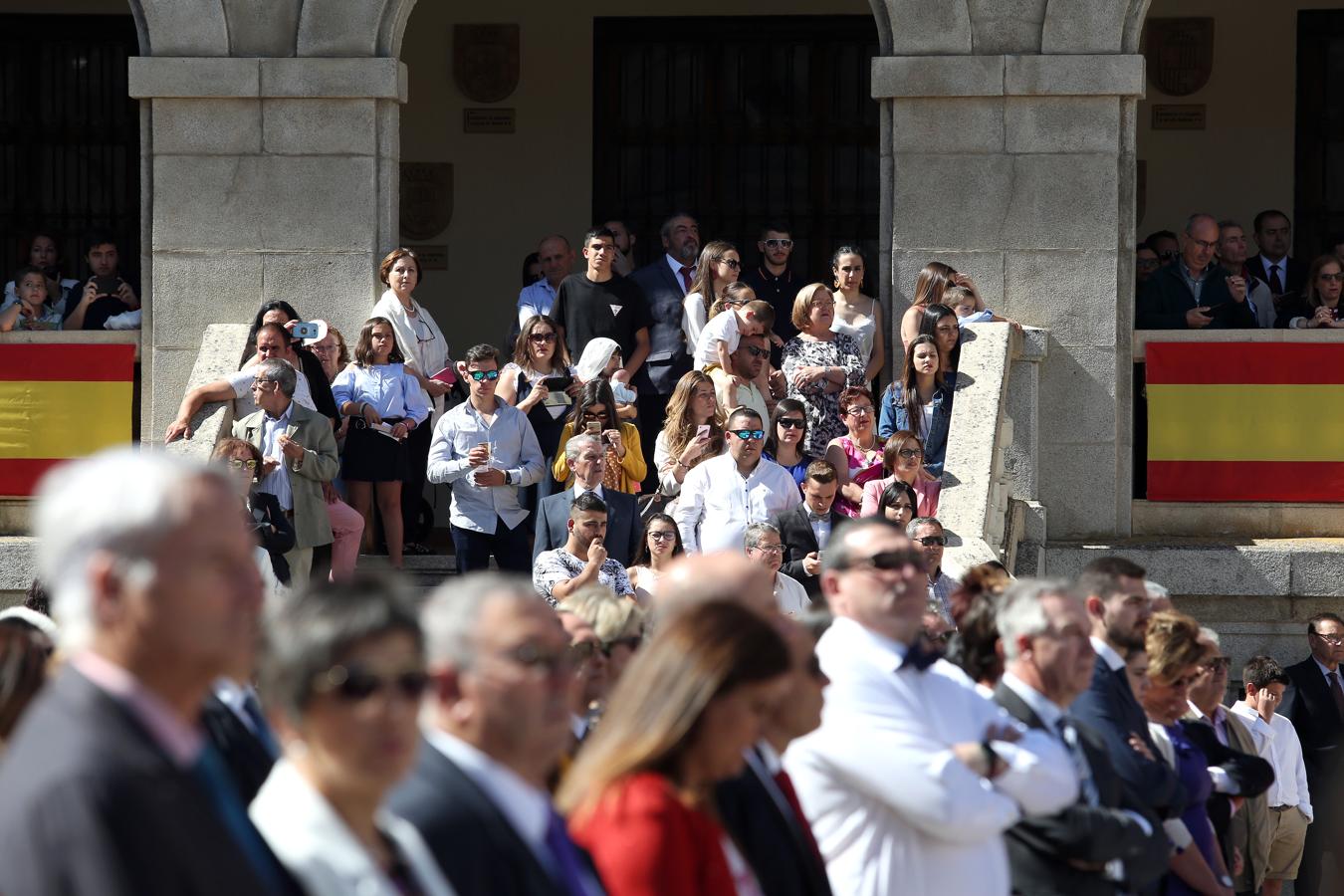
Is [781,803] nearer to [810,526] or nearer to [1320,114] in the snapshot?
[810,526]

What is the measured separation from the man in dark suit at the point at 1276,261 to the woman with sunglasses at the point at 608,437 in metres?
4.98

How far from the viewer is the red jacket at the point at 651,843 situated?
11.0ft

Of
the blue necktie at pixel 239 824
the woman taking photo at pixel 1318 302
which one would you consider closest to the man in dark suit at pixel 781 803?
the blue necktie at pixel 239 824

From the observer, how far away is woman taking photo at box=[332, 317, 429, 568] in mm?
11156

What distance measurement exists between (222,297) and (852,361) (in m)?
3.98

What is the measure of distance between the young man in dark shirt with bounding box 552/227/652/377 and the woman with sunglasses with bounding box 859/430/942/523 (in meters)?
1.78

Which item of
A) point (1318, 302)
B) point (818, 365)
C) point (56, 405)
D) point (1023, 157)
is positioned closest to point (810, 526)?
point (818, 365)

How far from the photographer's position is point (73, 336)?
12711mm

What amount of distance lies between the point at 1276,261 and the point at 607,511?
20.0ft

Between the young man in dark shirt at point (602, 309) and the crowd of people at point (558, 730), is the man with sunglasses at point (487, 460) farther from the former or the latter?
the crowd of people at point (558, 730)

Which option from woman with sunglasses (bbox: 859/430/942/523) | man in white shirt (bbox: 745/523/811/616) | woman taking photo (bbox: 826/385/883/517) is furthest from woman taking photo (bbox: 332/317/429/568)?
man in white shirt (bbox: 745/523/811/616)

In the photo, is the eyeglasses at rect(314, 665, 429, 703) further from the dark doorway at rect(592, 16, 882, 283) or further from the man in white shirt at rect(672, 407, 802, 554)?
the dark doorway at rect(592, 16, 882, 283)

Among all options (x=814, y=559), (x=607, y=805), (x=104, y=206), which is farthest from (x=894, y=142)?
(x=607, y=805)

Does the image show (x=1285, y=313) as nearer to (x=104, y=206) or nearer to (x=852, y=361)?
(x=852, y=361)
